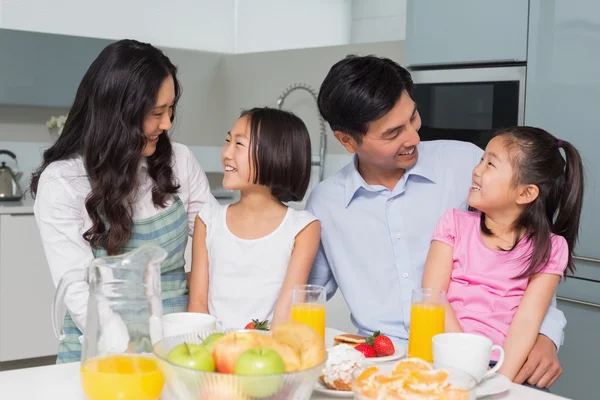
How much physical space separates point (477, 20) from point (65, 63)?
226 centimetres

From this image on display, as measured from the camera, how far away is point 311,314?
1451 mm

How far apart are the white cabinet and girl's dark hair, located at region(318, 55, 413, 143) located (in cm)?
230

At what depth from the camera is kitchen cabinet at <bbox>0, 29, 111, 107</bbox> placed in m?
3.98

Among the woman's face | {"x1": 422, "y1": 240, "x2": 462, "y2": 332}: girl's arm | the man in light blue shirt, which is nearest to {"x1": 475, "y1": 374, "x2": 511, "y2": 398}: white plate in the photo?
{"x1": 422, "y1": 240, "x2": 462, "y2": 332}: girl's arm

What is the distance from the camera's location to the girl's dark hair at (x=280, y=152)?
2.00 m

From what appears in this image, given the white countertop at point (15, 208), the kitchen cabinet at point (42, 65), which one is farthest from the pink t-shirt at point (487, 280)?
the kitchen cabinet at point (42, 65)

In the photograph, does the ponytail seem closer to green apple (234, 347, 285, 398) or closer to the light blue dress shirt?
the light blue dress shirt

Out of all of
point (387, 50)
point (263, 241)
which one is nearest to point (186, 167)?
point (263, 241)

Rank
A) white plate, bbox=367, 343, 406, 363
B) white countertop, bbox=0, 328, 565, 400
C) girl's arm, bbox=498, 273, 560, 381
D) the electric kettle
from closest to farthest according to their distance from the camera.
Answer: white countertop, bbox=0, 328, 565, 400
white plate, bbox=367, 343, 406, 363
girl's arm, bbox=498, 273, 560, 381
the electric kettle

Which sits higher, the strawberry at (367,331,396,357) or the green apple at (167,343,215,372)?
the green apple at (167,343,215,372)

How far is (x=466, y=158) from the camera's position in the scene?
6.88 ft

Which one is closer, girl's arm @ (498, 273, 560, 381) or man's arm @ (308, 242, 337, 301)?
girl's arm @ (498, 273, 560, 381)

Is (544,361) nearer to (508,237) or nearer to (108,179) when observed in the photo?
(508,237)

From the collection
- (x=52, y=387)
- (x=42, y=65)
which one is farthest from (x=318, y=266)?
(x=42, y=65)
